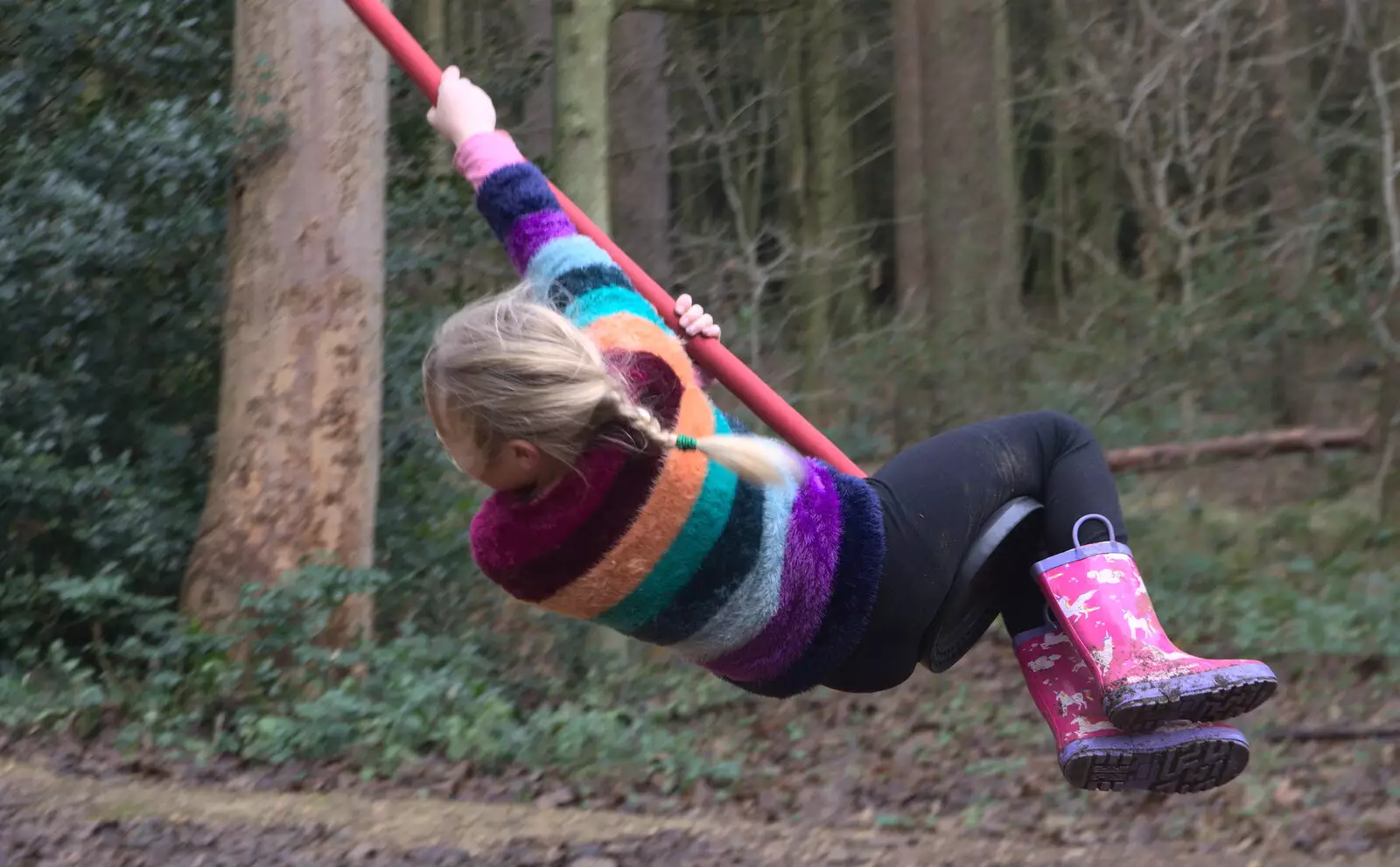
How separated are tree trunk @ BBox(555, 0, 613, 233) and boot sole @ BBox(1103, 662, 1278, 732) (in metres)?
4.80

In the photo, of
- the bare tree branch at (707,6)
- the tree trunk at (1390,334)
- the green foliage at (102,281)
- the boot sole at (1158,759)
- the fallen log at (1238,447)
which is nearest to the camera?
the boot sole at (1158,759)

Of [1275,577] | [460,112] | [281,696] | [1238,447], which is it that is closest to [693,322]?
[460,112]

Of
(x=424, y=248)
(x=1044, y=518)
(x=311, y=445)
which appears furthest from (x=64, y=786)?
(x=1044, y=518)

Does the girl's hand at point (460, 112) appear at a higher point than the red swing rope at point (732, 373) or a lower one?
higher

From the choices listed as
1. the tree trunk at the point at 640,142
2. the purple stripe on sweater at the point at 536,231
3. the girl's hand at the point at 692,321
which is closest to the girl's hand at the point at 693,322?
the girl's hand at the point at 692,321

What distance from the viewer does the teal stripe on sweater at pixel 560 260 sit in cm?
314

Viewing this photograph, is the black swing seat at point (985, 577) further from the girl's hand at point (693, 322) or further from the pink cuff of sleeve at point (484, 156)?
the pink cuff of sleeve at point (484, 156)

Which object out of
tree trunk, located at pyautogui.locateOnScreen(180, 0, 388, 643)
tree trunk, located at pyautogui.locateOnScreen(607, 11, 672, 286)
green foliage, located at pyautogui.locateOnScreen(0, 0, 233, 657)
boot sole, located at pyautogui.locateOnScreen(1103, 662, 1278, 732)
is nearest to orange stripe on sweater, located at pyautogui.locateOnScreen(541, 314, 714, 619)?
boot sole, located at pyautogui.locateOnScreen(1103, 662, 1278, 732)

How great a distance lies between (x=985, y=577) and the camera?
135 inches

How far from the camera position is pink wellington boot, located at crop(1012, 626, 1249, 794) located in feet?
10.3

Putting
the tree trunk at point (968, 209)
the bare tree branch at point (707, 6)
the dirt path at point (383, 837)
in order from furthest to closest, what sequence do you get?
the tree trunk at point (968, 209), the bare tree branch at point (707, 6), the dirt path at point (383, 837)

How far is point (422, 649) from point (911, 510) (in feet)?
13.5

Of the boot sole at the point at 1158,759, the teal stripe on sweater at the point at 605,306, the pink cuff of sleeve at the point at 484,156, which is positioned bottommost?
the boot sole at the point at 1158,759

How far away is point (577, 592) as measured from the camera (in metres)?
2.94
